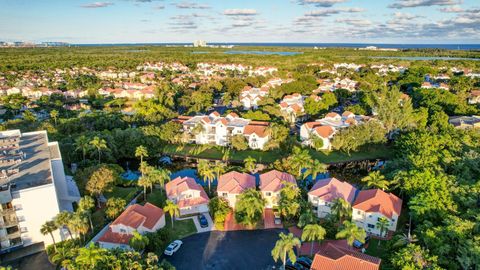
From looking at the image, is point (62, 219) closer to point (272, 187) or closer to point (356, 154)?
point (272, 187)

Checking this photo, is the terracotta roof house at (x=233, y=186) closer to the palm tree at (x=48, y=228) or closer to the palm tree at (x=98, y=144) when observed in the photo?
the palm tree at (x=48, y=228)

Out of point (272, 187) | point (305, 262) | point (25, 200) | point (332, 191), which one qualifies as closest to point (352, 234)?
point (305, 262)

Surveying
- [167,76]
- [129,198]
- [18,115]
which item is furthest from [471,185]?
[167,76]

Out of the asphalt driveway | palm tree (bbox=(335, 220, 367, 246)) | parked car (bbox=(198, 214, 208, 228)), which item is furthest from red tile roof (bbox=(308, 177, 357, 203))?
parked car (bbox=(198, 214, 208, 228))

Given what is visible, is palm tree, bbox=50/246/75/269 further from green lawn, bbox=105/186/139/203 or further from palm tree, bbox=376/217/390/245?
palm tree, bbox=376/217/390/245

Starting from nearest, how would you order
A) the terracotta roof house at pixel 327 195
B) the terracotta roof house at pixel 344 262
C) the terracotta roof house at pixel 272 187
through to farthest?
the terracotta roof house at pixel 344 262
the terracotta roof house at pixel 327 195
the terracotta roof house at pixel 272 187

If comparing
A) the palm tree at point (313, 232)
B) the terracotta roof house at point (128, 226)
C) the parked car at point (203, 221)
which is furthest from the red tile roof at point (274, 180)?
the terracotta roof house at point (128, 226)

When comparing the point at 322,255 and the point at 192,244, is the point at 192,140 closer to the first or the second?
the point at 192,244

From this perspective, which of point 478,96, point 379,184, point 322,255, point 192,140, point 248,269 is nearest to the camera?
point 322,255
